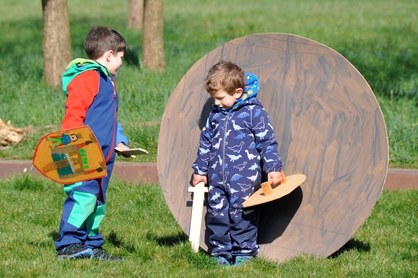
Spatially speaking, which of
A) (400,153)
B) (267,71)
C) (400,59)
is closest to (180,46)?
(400,59)

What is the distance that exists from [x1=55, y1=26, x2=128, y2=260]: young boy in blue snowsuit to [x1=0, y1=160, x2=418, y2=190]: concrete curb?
6.63 feet

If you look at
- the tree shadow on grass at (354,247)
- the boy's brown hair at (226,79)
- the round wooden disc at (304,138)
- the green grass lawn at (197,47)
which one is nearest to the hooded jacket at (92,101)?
the round wooden disc at (304,138)

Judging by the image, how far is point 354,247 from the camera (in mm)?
4594

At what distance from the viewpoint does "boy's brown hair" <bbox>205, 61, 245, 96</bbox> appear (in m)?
4.05

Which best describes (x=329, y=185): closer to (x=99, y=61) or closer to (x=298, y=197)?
(x=298, y=197)

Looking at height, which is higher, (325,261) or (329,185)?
(329,185)

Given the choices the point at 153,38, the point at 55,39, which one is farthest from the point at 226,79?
the point at 153,38

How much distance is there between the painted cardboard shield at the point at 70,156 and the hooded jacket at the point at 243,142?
72 centimetres

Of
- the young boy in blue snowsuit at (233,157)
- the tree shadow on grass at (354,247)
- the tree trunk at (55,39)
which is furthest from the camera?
the tree trunk at (55,39)

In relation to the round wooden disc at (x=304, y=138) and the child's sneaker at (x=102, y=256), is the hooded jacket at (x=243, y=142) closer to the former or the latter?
the round wooden disc at (x=304, y=138)

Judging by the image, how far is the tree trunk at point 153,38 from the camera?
10086 millimetres

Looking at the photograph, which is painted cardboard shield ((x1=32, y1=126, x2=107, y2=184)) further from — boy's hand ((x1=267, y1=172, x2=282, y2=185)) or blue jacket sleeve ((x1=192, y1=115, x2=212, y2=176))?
boy's hand ((x1=267, y1=172, x2=282, y2=185))

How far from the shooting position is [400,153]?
669 centimetres

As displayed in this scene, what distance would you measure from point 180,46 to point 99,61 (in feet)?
26.8
